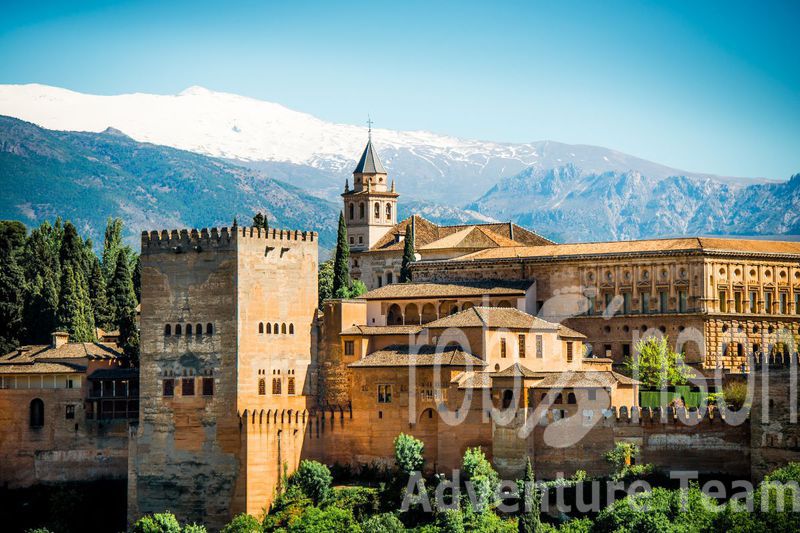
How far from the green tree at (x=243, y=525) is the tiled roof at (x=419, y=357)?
28.4 feet

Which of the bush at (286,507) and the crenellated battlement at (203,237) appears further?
the crenellated battlement at (203,237)

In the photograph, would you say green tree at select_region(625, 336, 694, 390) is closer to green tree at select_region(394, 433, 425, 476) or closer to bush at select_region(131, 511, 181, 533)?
green tree at select_region(394, 433, 425, 476)

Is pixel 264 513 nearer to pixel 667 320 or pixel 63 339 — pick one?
pixel 63 339

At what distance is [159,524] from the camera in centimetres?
6316

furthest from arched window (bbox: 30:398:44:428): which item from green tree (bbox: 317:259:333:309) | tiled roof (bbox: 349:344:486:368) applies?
green tree (bbox: 317:259:333:309)

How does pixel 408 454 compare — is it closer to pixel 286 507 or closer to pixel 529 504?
pixel 286 507

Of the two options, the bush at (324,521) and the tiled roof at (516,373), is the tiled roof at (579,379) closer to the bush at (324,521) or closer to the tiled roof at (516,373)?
the tiled roof at (516,373)

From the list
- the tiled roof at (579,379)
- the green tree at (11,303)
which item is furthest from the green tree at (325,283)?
the tiled roof at (579,379)

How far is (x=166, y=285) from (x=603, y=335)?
26.1m

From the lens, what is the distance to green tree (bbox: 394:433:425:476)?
63125mm

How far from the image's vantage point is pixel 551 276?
267 feet

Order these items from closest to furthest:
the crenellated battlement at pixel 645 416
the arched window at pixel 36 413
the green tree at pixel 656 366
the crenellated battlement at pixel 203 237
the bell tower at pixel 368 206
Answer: the crenellated battlement at pixel 645 416 → the crenellated battlement at pixel 203 237 → the arched window at pixel 36 413 → the green tree at pixel 656 366 → the bell tower at pixel 368 206

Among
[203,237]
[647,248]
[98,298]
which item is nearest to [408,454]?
[203,237]

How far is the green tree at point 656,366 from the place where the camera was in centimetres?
7130
